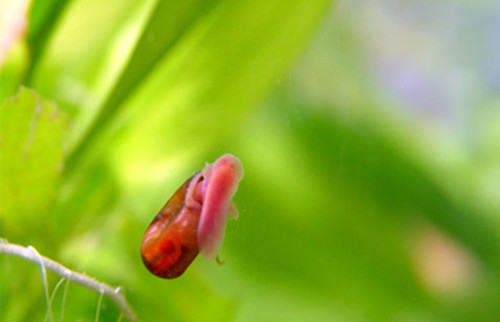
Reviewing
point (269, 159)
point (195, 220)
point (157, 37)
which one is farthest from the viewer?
point (269, 159)

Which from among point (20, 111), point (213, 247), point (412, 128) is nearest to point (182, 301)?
point (213, 247)

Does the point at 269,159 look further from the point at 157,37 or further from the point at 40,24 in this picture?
the point at 40,24

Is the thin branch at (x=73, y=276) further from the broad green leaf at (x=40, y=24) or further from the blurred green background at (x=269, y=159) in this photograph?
the broad green leaf at (x=40, y=24)

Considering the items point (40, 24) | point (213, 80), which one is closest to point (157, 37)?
point (213, 80)

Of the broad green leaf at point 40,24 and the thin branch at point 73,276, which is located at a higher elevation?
the broad green leaf at point 40,24

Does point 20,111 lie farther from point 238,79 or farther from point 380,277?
point 380,277

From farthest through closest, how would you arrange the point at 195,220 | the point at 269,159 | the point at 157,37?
the point at 269,159 → the point at 157,37 → the point at 195,220

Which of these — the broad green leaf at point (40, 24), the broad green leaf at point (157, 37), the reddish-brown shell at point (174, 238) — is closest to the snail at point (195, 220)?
the reddish-brown shell at point (174, 238)
